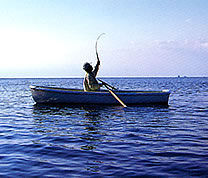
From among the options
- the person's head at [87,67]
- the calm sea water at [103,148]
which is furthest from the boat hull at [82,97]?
the calm sea water at [103,148]

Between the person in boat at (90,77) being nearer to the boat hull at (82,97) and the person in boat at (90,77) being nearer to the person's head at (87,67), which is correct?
the person's head at (87,67)

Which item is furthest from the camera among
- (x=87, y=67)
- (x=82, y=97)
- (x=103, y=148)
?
(x=82, y=97)

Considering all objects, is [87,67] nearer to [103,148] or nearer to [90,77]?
[90,77]

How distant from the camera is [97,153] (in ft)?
20.3

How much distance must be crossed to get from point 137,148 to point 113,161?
48.7 inches

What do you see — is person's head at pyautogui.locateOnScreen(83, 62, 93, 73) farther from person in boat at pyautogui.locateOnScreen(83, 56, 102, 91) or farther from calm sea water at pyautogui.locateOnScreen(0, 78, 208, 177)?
calm sea water at pyautogui.locateOnScreen(0, 78, 208, 177)

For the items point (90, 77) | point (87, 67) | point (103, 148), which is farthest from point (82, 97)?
point (103, 148)

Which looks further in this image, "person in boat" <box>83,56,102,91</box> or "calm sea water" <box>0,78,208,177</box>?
"person in boat" <box>83,56,102,91</box>

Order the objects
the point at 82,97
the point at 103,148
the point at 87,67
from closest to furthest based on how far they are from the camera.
A: the point at 103,148 < the point at 87,67 < the point at 82,97

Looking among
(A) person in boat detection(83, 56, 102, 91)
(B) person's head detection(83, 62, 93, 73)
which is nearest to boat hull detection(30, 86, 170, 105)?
(A) person in boat detection(83, 56, 102, 91)

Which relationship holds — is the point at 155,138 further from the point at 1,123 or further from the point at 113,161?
the point at 1,123

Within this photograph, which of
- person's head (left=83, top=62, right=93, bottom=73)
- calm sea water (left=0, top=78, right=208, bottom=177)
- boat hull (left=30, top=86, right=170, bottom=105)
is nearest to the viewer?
calm sea water (left=0, top=78, right=208, bottom=177)

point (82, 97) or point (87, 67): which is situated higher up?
point (87, 67)

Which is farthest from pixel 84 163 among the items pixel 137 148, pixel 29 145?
pixel 29 145
